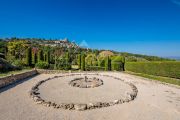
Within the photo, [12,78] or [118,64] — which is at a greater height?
[118,64]

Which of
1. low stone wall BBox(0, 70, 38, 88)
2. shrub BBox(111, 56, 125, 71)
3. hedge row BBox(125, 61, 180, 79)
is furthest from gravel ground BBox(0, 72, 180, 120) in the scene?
shrub BBox(111, 56, 125, 71)

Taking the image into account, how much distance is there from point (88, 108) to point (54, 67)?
27289 millimetres

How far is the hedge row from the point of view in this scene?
20.0 metres

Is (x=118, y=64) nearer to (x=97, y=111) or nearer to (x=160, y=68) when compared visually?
(x=160, y=68)

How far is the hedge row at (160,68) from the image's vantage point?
20.0 metres

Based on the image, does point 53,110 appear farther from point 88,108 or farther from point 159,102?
point 159,102

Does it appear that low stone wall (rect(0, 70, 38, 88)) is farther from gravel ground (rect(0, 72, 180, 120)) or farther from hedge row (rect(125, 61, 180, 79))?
hedge row (rect(125, 61, 180, 79))

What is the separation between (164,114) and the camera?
10031 mm

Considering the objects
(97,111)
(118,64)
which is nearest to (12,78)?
(97,111)

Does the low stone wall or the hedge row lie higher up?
the hedge row

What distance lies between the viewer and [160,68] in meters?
22.8

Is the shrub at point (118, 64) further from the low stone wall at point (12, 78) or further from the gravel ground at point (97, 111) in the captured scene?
the gravel ground at point (97, 111)

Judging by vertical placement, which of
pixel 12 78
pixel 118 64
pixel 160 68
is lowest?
pixel 12 78

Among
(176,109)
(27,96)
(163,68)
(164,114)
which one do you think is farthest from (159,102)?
(163,68)
